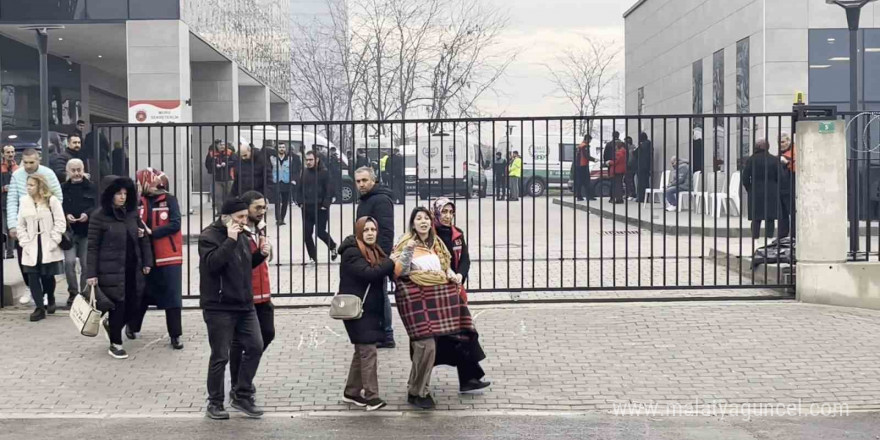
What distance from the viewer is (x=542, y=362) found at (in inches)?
365

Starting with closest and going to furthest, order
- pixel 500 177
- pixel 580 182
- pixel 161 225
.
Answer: pixel 161 225, pixel 580 182, pixel 500 177

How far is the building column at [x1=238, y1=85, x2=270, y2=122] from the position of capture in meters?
41.1

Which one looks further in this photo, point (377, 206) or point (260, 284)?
point (377, 206)

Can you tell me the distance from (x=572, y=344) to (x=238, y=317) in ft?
11.8

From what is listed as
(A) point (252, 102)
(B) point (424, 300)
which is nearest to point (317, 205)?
(B) point (424, 300)

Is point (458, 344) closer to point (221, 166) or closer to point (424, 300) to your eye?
point (424, 300)

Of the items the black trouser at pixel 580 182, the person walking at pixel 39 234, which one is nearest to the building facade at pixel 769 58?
the black trouser at pixel 580 182

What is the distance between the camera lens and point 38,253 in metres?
10.9

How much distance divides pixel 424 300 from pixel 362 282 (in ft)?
Answer: 1.55

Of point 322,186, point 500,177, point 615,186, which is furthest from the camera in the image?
point 500,177

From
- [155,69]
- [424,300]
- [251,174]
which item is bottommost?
[424,300]

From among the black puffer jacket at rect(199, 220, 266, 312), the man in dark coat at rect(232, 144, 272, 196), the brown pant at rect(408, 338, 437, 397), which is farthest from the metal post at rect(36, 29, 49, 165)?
the brown pant at rect(408, 338, 437, 397)

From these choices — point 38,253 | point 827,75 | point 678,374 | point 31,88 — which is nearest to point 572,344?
point 678,374

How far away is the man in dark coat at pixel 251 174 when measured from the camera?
11.5 m
